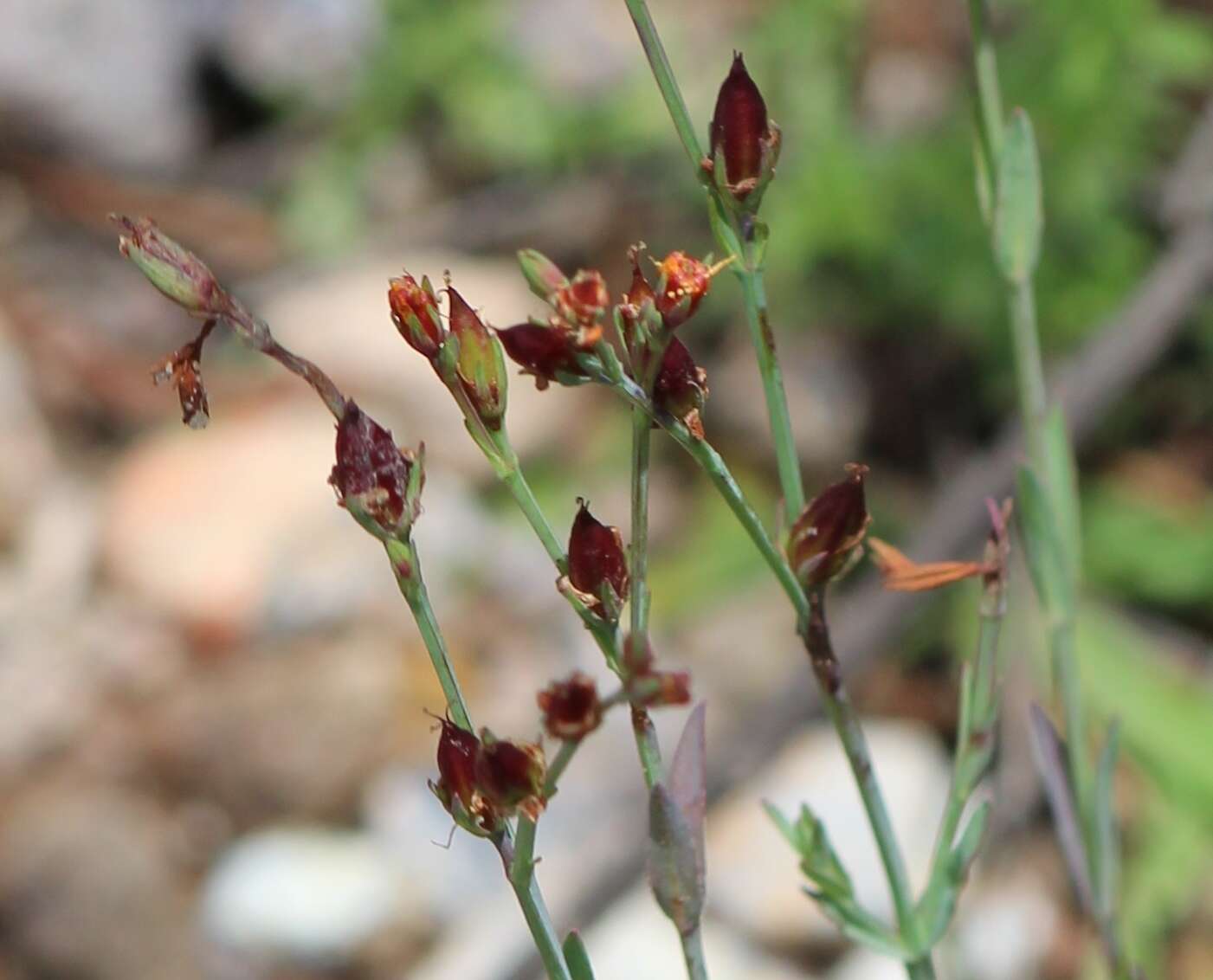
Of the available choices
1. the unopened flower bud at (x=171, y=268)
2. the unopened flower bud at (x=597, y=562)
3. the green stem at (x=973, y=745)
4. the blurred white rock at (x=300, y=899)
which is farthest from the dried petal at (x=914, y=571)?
the blurred white rock at (x=300, y=899)

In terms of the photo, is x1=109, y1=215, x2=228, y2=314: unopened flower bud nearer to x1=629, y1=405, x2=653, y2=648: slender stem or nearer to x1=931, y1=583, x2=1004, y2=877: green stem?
x1=629, y1=405, x2=653, y2=648: slender stem

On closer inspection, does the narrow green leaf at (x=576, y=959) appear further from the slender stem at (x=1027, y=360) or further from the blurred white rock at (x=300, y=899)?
the blurred white rock at (x=300, y=899)

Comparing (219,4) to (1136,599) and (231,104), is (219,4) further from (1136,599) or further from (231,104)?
(1136,599)

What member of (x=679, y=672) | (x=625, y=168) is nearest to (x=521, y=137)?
(x=625, y=168)

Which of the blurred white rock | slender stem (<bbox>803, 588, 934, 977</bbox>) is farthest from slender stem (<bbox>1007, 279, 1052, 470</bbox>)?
the blurred white rock

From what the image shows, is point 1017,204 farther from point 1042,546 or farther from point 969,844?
point 969,844

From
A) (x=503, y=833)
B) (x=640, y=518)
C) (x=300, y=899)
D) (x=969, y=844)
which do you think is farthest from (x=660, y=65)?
(x=300, y=899)
